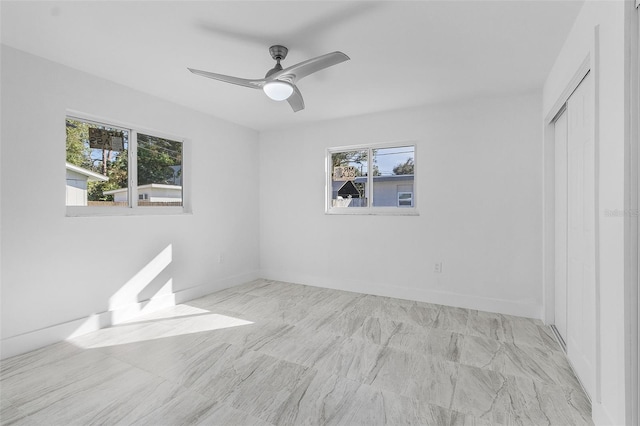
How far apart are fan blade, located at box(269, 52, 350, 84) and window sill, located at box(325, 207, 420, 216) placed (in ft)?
7.42

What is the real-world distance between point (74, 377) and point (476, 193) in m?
4.02

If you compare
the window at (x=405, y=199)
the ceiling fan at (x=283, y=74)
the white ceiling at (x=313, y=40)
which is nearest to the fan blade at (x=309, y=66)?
the ceiling fan at (x=283, y=74)

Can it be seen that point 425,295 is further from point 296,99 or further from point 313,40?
point 313,40

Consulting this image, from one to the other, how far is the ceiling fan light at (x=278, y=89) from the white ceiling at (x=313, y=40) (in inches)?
13.6

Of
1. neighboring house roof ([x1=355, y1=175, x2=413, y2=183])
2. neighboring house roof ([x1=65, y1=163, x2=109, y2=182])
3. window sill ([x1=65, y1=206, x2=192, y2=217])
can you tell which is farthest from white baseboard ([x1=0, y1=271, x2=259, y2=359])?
neighboring house roof ([x1=355, y1=175, x2=413, y2=183])

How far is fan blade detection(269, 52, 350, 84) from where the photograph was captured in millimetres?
1948

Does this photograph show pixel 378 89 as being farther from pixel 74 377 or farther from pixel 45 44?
pixel 74 377

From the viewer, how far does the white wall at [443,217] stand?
321 centimetres

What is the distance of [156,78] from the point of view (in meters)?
2.91

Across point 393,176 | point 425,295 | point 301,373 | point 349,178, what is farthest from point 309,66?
point 425,295

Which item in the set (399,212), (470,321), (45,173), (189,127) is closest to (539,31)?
(399,212)

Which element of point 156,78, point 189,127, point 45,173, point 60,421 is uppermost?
point 156,78

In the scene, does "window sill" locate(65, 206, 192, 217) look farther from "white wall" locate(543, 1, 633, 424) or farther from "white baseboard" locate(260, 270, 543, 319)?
"white wall" locate(543, 1, 633, 424)
